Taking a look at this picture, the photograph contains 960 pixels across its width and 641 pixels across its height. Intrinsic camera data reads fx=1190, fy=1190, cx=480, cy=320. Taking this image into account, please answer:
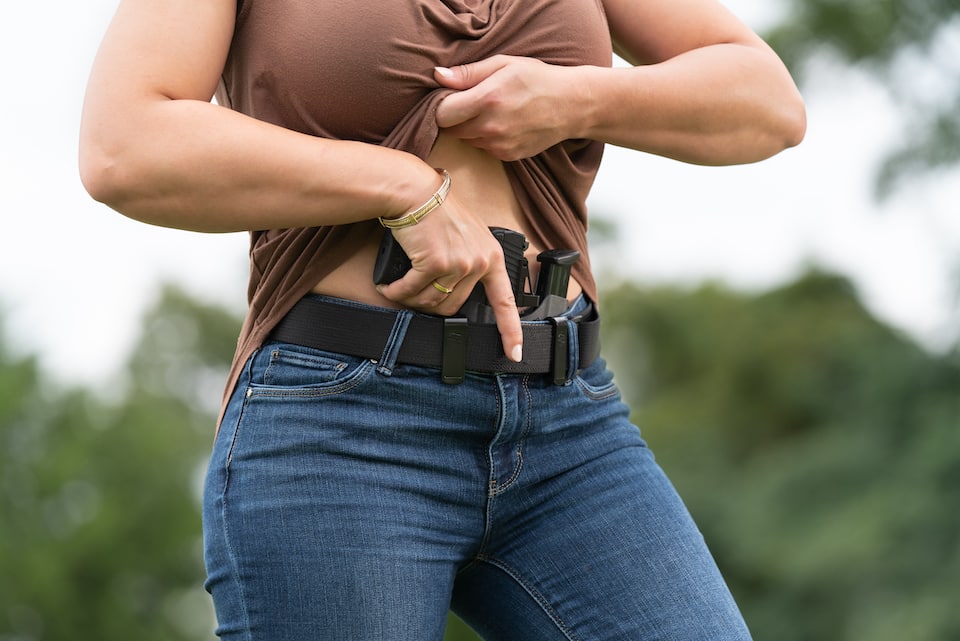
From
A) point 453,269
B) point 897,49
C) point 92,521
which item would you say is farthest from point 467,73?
point 92,521

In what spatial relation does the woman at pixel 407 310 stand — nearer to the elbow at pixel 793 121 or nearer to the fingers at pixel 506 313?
the fingers at pixel 506 313

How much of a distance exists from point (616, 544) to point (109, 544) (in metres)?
28.9

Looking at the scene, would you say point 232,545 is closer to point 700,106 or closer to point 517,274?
point 517,274

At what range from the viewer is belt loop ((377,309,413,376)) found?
1531 millimetres

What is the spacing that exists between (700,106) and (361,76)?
1.72 feet

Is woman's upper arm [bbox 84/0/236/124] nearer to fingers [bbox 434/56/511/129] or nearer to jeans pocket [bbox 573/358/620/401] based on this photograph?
fingers [bbox 434/56/511/129]

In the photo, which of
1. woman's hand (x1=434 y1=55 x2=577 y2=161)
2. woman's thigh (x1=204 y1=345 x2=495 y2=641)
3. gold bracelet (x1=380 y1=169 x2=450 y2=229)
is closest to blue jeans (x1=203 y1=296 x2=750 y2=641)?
woman's thigh (x1=204 y1=345 x2=495 y2=641)

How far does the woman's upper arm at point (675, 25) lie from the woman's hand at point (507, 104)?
343mm

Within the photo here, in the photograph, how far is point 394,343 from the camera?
60.6 inches

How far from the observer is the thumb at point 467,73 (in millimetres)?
1572

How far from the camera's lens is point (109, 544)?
1126 inches

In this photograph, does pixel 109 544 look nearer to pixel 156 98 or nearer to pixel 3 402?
pixel 3 402

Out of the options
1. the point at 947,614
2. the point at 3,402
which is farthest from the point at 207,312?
the point at 947,614

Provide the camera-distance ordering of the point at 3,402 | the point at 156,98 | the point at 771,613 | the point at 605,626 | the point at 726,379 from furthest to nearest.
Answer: the point at 3,402, the point at 726,379, the point at 771,613, the point at 605,626, the point at 156,98
